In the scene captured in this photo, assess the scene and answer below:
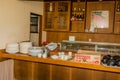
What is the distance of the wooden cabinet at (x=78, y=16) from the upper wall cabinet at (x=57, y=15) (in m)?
0.16

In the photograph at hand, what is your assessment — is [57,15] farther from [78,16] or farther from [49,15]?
[78,16]

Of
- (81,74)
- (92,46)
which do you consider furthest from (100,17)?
(81,74)

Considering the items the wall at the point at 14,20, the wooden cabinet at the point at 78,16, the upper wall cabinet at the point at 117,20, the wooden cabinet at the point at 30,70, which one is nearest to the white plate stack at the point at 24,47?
the wooden cabinet at the point at 30,70

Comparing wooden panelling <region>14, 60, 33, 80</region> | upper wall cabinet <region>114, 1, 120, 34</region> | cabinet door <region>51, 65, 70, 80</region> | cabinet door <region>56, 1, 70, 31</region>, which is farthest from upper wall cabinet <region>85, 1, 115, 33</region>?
wooden panelling <region>14, 60, 33, 80</region>

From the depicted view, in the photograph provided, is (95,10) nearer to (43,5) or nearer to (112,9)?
(112,9)

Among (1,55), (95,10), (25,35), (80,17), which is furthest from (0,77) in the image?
(95,10)

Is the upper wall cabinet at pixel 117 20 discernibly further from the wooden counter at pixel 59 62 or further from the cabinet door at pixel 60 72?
the wooden counter at pixel 59 62

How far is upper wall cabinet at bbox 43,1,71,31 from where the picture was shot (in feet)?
13.7

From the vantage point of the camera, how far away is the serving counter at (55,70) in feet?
7.70

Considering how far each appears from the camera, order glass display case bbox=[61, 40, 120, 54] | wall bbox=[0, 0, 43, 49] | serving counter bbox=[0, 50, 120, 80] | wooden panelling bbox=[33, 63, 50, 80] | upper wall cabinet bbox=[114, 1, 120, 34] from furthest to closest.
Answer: upper wall cabinet bbox=[114, 1, 120, 34], glass display case bbox=[61, 40, 120, 54], wall bbox=[0, 0, 43, 49], wooden panelling bbox=[33, 63, 50, 80], serving counter bbox=[0, 50, 120, 80]

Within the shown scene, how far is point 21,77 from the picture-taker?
3043mm

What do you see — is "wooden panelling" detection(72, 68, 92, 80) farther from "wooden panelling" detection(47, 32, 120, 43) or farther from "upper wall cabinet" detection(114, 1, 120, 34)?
"wooden panelling" detection(47, 32, 120, 43)

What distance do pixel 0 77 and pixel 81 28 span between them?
7.45 ft

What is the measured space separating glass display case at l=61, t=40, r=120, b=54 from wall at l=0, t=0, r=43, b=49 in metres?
1.04
